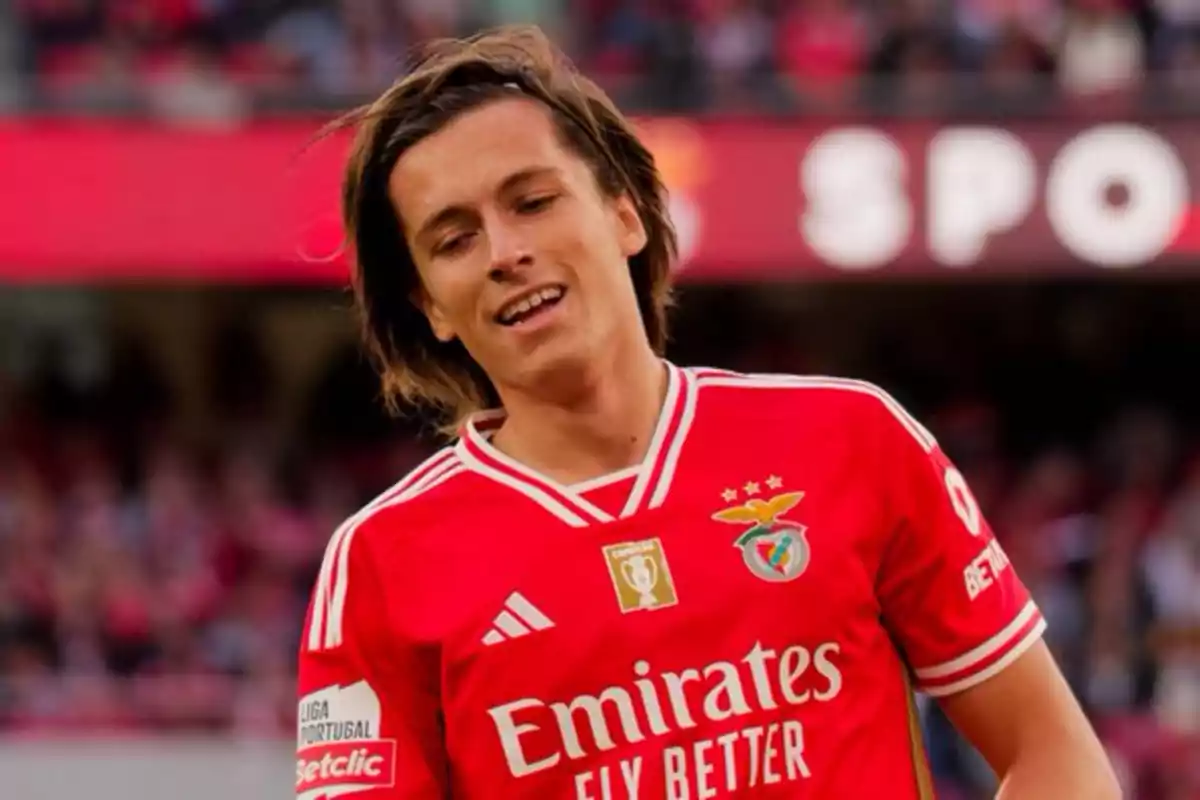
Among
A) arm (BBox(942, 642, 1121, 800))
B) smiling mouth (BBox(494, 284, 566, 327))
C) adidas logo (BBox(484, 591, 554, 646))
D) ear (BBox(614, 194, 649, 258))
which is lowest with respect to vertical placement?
arm (BBox(942, 642, 1121, 800))

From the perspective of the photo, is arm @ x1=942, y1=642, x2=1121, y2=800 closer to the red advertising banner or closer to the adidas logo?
the adidas logo

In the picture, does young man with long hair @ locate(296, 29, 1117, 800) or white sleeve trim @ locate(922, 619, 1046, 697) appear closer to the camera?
young man with long hair @ locate(296, 29, 1117, 800)

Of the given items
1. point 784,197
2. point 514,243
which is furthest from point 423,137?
point 784,197

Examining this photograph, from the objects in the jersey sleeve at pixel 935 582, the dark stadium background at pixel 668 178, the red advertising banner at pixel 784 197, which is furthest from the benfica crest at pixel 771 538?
the red advertising banner at pixel 784 197

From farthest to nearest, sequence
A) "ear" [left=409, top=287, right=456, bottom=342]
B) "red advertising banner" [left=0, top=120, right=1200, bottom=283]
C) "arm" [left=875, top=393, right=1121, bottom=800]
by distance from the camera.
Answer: "red advertising banner" [left=0, top=120, right=1200, bottom=283] < "ear" [left=409, top=287, right=456, bottom=342] < "arm" [left=875, top=393, right=1121, bottom=800]

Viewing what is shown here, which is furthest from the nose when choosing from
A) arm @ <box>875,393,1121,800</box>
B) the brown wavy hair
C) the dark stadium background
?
the dark stadium background

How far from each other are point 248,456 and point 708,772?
9412mm

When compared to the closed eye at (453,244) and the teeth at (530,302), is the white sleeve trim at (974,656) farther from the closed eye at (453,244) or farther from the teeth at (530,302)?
the closed eye at (453,244)

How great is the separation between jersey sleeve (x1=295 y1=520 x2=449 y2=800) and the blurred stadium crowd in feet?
28.7

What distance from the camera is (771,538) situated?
2795 mm

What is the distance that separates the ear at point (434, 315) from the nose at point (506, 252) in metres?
0.18

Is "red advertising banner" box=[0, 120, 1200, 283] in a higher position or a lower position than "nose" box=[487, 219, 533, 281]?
higher

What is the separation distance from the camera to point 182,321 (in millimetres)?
13461

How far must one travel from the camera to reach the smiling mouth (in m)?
2.74
